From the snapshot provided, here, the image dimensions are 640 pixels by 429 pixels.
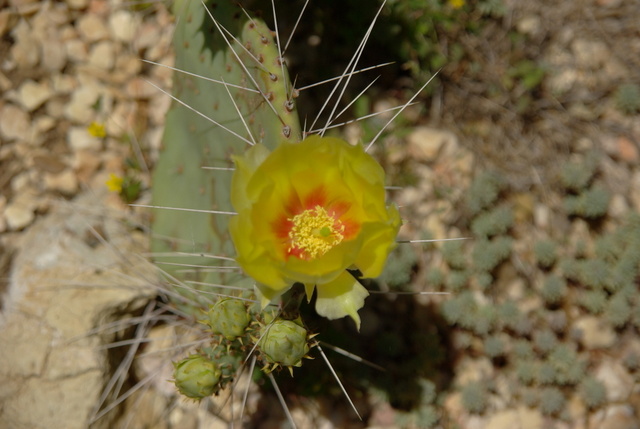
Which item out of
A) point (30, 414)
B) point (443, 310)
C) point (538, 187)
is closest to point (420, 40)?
point (538, 187)

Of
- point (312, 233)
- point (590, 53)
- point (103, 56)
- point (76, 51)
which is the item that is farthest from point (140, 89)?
point (590, 53)

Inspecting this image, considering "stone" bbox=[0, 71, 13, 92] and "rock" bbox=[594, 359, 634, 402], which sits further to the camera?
"stone" bbox=[0, 71, 13, 92]

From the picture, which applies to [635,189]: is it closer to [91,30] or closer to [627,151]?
[627,151]

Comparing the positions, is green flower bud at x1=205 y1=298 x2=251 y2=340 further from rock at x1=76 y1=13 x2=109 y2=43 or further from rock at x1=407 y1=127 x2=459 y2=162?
rock at x1=76 y1=13 x2=109 y2=43

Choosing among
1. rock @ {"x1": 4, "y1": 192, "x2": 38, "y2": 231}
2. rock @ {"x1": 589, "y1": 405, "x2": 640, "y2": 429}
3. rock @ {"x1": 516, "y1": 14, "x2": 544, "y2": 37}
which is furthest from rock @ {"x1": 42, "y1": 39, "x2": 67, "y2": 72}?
rock @ {"x1": 589, "y1": 405, "x2": 640, "y2": 429}

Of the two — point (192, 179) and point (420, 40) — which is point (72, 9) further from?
point (420, 40)

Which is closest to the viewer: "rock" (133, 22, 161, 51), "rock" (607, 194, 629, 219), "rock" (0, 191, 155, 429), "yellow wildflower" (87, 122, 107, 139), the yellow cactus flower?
the yellow cactus flower
